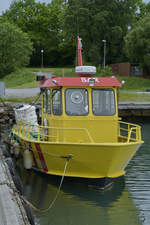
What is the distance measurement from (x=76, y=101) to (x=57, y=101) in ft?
2.03

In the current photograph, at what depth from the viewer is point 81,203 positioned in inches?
374

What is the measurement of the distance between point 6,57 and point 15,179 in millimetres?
40642

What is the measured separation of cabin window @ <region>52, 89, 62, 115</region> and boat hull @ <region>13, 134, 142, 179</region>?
1.11m

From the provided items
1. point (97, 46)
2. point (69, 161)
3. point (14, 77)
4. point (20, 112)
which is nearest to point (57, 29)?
point (97, 46)

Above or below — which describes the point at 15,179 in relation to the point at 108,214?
above

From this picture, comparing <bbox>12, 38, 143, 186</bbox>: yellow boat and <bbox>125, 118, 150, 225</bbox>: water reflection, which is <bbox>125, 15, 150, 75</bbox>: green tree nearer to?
<bbox>125, 118, 150, 225</bbox>: water reflection

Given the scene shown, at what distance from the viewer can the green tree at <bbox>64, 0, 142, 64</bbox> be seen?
49906 mm

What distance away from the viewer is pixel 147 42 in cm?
4272

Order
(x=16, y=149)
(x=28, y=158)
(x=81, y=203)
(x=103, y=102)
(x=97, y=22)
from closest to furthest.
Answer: (x=81, y=203), (x=103, y=102), (x=28, y=158), (x=16, y=149), (x=97, y=22)

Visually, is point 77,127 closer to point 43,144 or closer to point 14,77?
point 43,144

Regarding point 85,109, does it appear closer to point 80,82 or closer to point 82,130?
point 82,130

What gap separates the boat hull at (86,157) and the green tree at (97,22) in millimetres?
41666

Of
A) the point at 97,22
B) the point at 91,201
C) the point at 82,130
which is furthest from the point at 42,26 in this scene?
the point at 91,201

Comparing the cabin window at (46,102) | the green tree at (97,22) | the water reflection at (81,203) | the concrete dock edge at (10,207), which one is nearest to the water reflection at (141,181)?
the water reflection at (81,203)
